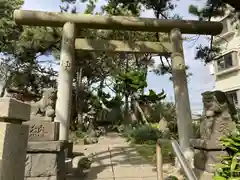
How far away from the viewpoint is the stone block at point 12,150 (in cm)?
172

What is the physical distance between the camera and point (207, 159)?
3.87 meters

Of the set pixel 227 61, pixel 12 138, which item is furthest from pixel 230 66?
pixel 12 138

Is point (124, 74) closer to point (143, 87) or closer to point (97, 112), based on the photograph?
point (143, 87)

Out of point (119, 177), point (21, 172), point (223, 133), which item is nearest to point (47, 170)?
point (119, 177)

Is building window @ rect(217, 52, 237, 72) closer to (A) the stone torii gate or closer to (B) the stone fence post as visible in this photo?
(A) the stone torii gate

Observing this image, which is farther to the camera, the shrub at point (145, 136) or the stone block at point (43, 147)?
the shrub at point (145, 136)

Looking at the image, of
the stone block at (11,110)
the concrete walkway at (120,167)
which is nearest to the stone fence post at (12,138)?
the stone block at (11,110)

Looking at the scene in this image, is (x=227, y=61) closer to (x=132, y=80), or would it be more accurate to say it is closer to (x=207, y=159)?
(x=132, y=80)

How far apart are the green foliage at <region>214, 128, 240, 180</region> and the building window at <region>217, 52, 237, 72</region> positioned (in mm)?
13621

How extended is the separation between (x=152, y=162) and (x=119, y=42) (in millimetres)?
3130

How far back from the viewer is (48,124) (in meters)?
3.81

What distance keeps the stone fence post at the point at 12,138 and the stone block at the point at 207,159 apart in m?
2.85

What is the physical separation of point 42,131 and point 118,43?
10.7 ft

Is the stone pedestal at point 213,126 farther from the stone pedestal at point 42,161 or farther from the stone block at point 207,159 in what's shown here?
the stone pedestal at point 42,161
